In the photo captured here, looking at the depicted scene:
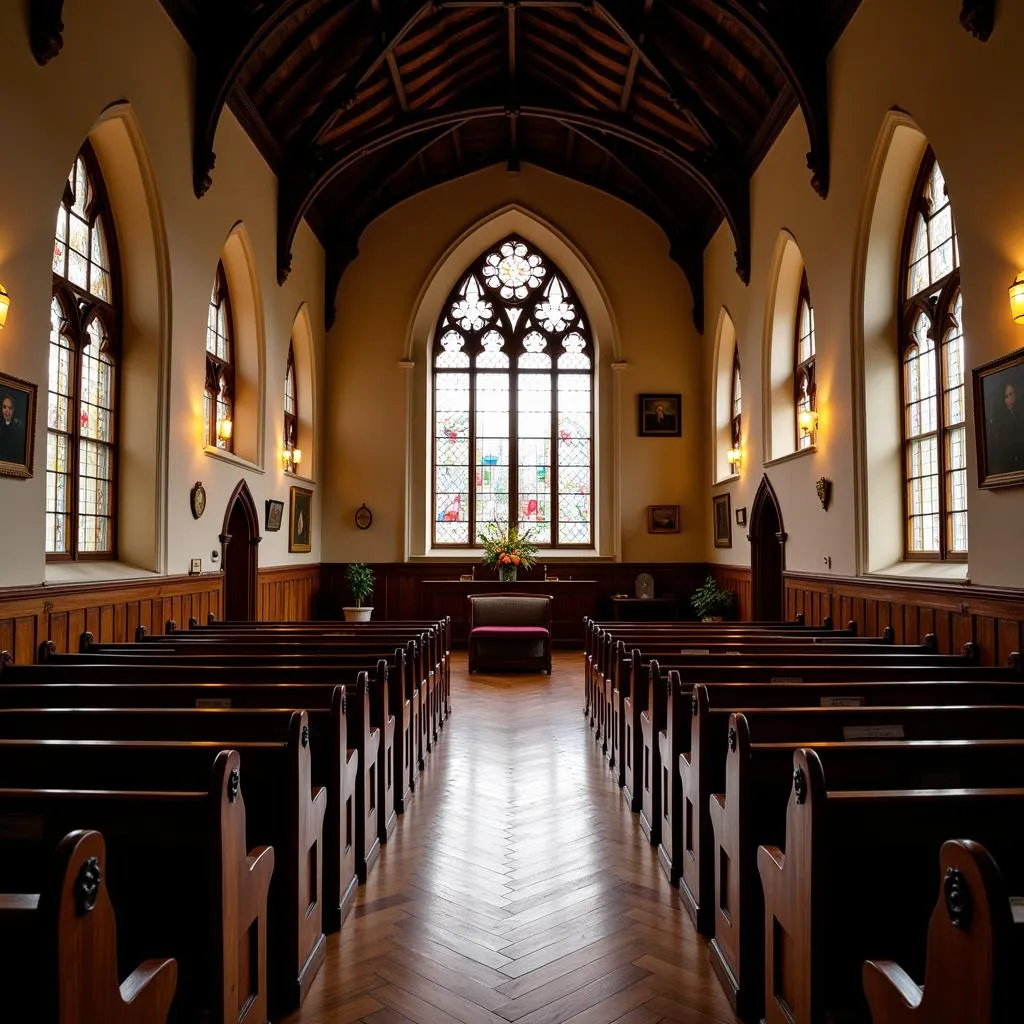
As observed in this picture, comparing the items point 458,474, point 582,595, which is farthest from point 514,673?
point 458,474

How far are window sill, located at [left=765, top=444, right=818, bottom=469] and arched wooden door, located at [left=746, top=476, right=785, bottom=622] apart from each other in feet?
1.71

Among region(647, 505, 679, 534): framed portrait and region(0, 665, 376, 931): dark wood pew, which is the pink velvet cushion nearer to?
region(647, 505, 679, 534): framed portrait

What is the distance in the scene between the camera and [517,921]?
3342 mm

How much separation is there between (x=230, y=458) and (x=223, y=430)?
63cm

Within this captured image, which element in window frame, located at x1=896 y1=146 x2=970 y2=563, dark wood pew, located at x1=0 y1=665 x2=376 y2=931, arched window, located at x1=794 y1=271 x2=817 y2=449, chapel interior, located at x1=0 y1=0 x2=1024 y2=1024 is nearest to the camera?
dark wood pew, located at x1=0 y1=665 x2=376 y2=931

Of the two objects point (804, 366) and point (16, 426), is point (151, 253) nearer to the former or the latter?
point (16, 426)

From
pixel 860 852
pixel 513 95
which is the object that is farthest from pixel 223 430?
pixel 860 852

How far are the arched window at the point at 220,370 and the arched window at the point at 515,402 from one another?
466 cm

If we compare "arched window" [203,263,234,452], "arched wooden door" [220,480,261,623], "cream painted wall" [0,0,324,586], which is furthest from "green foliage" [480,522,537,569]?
"arched window" [203,263,234,452]

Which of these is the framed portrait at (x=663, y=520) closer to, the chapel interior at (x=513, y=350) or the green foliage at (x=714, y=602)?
the chapel interior at (x=513, y=350)

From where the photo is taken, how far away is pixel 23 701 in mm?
3621

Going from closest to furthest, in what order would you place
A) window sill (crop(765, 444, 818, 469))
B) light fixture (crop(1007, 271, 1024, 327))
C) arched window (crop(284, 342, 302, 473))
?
1. light fixture (crop(1007, 271, 1024, 327))
2. window sill (crop(765, 444, 818, 469))
3. arched window (crop(284, 342, 302, 473))

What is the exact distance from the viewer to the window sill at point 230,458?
825 cm

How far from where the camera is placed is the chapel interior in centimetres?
493
